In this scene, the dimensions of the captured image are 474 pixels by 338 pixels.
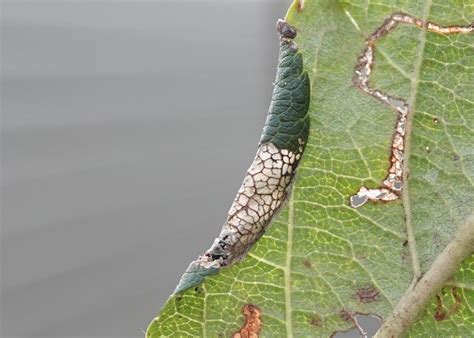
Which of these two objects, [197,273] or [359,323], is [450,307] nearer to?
[359,323]

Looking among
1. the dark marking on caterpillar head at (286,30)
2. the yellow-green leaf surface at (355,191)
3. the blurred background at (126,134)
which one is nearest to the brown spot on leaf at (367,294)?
the yellow-green leaf surface at (355,191)

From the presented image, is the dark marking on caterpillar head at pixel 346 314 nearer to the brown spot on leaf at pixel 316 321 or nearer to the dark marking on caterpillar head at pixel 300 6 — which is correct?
the brown spot on leaf at pixel 316 321

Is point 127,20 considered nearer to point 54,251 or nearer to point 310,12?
point 54,251

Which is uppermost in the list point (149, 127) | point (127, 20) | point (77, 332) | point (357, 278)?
point (127, 20)

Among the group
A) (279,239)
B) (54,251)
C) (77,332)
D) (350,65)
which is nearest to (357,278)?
(279,239)

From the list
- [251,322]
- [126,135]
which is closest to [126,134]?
[126,135]
